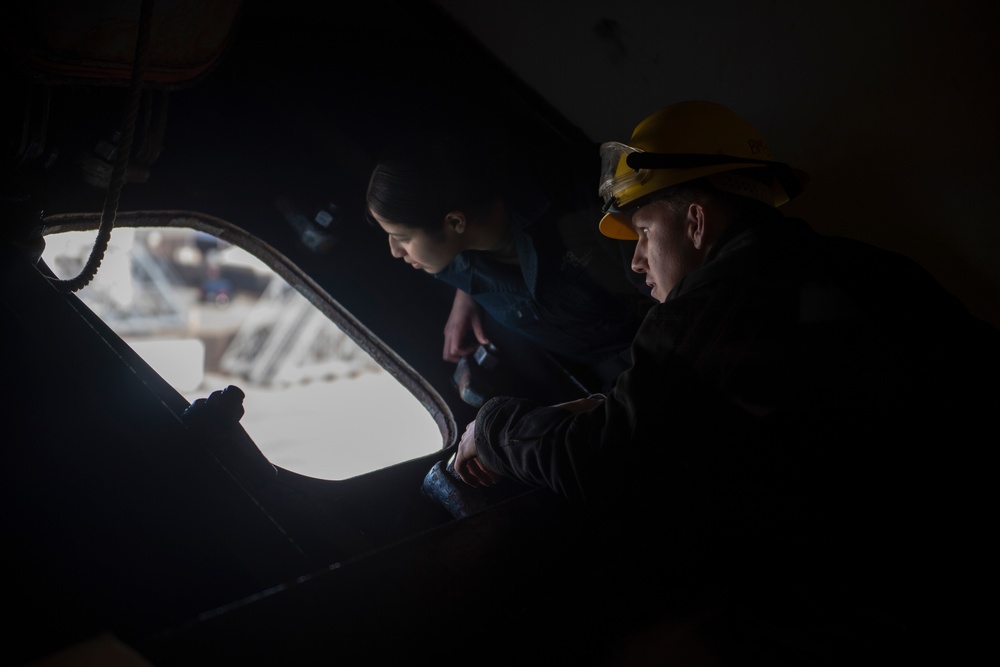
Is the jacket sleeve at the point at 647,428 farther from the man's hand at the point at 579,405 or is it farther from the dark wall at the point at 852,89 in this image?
the dark wall at the point at 852,89

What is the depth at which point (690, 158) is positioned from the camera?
127 cm

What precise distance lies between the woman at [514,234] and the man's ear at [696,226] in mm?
527

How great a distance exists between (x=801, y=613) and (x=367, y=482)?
100 cm

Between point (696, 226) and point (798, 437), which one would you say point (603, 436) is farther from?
point (696, 226)

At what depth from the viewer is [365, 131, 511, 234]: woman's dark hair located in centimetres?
179

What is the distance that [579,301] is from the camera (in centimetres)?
195

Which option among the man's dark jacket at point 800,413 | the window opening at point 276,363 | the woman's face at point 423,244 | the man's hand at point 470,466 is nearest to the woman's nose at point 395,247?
the woman's face at point 423,244

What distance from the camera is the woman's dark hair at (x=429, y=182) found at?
1793 mm

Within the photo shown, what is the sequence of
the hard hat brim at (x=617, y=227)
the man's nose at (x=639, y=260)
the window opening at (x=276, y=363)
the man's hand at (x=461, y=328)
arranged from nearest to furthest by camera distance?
the man's nose at (x=639, y=260) < the hard hat brim at (x=617, y=227) < the window opening at (x=276, y=363) < the man's hand at (x=461, y=328)

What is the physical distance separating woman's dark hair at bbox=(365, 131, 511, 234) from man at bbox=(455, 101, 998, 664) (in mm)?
977

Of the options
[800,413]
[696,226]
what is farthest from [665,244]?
[800,413]

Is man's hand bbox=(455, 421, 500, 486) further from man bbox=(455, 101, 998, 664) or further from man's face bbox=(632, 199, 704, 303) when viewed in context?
man's face bbox=(632, 199, 704, 303)

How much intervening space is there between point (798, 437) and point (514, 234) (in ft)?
4.04

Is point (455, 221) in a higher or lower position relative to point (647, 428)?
higher
